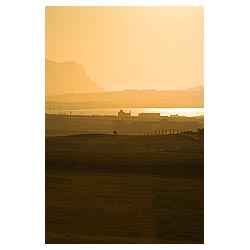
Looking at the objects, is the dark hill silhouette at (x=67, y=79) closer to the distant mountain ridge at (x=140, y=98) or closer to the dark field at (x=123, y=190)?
the distant mountain ridge at (x=140, y=98)

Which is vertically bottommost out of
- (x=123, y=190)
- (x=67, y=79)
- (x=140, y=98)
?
(x=123, y=190)

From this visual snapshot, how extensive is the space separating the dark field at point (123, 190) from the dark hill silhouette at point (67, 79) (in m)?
0.37

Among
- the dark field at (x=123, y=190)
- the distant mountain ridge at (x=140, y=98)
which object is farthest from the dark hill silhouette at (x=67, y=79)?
the dark field at (x=123, y=190)

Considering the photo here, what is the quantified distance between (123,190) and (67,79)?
97 centimetres

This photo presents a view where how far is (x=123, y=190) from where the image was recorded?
3.30m

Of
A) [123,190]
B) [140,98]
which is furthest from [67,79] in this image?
[123,190]

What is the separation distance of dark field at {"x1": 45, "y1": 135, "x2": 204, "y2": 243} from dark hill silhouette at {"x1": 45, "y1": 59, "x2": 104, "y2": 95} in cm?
37

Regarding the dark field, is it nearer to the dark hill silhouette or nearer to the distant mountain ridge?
the distant mountain ridge

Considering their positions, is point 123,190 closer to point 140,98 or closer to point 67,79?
point 140,98

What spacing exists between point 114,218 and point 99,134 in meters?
0.66
